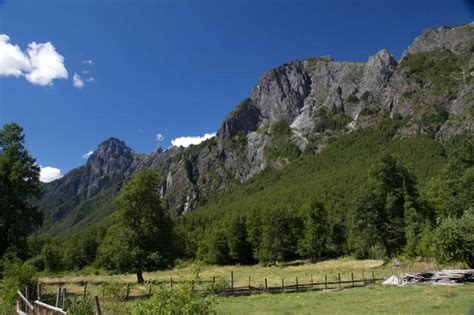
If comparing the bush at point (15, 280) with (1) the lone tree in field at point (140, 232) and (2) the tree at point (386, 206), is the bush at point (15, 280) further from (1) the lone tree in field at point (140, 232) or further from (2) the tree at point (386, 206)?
(2) the tree at point (386, 206)

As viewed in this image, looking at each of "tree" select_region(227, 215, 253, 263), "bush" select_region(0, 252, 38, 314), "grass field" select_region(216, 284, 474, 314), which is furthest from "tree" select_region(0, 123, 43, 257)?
"tree" select_region(227, 215, 253, 263)

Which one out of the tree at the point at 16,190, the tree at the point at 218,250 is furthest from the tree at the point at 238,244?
the tree at the point at 16,190

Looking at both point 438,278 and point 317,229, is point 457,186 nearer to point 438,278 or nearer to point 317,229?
point 438,278

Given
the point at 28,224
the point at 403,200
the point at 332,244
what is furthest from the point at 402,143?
the point at 28,224

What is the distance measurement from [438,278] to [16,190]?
3752 cm

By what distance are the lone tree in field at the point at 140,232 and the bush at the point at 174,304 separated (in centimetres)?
2935

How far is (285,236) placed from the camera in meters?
84.0

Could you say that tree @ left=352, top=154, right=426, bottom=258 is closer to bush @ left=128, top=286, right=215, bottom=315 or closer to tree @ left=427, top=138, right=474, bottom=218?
tree @ left=427, top=138, right=474, bottom=218

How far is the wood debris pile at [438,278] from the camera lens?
2917 centimetres

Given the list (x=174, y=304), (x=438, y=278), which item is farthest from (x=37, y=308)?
(x=438, y=278)

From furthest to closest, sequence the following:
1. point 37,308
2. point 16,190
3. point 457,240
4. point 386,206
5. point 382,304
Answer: point 386,206
point 16,190
point 457,240
point 382,304
point 37,308

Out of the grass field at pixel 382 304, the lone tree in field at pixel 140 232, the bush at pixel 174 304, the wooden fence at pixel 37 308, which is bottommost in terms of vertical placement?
the grass field at pixel 382 304

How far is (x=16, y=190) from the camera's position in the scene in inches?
1481

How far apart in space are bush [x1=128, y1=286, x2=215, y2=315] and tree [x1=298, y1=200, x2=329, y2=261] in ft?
232
